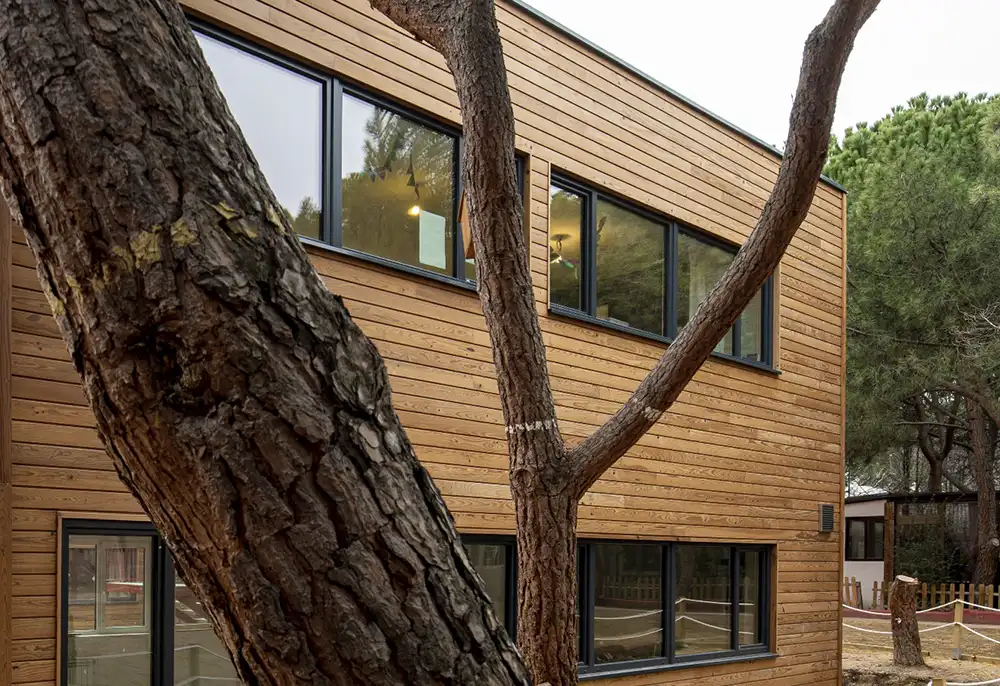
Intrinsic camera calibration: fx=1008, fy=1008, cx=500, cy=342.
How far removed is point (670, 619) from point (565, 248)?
327 cm

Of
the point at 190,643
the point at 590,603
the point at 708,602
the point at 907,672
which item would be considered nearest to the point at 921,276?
the point at 907,672

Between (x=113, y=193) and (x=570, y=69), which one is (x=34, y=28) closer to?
(x=113, y=193)

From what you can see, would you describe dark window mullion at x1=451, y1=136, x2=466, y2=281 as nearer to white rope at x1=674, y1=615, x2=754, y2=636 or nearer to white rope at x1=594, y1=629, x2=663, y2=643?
white rope at x1=594, y1=629, x2=663, y2=643

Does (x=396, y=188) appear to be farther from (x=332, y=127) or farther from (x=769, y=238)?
(x=769, y=238)

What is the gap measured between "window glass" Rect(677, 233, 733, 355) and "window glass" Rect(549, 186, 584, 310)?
1.41 metres

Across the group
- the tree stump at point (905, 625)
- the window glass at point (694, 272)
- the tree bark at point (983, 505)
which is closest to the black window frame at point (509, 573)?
the window glass at point (694, 272)

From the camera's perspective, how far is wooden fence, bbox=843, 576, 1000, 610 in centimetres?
2108

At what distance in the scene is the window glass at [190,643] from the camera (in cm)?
527

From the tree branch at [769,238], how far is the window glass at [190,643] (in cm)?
266

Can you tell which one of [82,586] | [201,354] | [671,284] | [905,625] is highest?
[671,284]

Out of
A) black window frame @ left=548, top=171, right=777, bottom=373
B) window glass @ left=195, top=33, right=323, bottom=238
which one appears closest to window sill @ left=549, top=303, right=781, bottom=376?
black window frame @ left=548, top=171, right=777, bottom=373

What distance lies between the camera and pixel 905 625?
1380 centimetres

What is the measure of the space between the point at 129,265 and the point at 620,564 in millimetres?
7586

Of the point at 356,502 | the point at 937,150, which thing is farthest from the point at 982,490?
the point at 356,502
